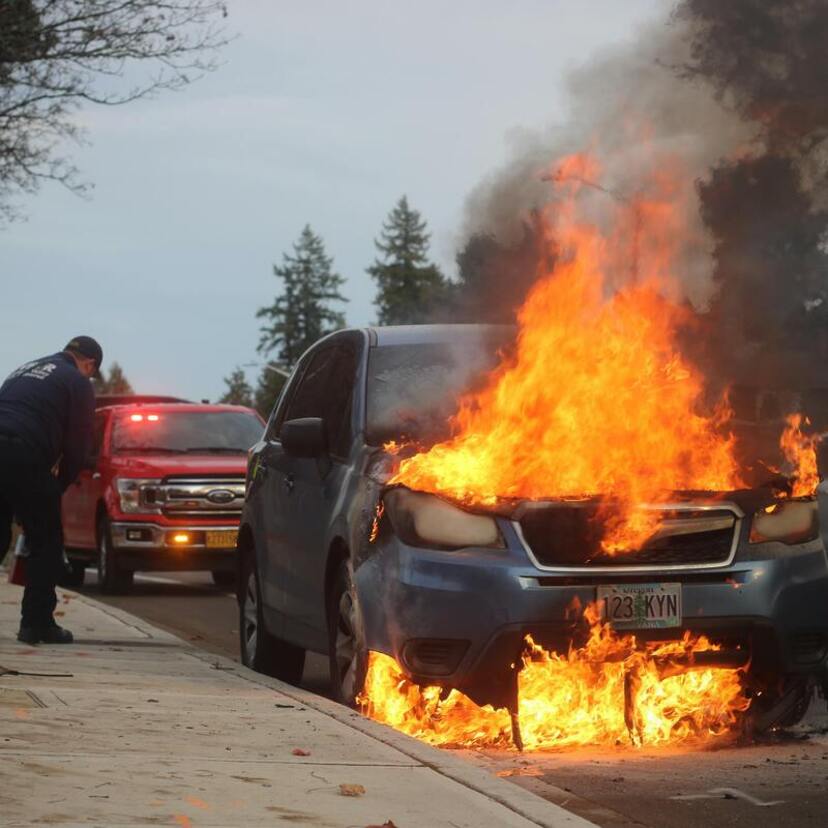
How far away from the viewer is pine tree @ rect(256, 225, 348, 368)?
14338 centimetres

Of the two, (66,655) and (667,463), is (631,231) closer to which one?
(667,463)

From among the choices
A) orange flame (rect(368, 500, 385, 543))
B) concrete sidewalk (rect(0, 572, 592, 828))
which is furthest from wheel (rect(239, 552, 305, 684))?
orange flame (rect(368, 500, 385, 543))

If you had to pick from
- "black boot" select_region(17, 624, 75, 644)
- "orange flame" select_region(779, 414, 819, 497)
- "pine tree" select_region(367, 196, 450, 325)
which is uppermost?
"pine tree" select_region(367, 196, 450, 325)

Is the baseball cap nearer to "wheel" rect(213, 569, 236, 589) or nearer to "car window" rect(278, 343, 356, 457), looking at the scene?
"car window" rect(278, 343, 356, 457)

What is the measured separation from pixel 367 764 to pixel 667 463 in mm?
2024

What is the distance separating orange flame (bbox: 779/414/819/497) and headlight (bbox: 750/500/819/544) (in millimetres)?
63

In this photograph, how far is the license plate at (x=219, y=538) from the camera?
18.7 meters

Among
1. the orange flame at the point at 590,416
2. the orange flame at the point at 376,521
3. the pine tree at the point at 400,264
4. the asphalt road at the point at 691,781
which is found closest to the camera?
the asphalt road at the point at 691,781

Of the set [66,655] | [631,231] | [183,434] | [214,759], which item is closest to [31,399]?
[66,655]

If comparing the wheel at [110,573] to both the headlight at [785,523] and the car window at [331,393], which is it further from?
the headlight at [785,523]

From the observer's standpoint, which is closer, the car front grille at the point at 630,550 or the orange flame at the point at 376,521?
the car front grille at the point at 630,550

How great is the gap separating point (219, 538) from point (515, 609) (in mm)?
11499

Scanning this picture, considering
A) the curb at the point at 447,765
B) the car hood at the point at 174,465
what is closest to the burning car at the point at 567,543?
the curb at the point at 447,765

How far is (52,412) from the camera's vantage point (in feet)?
34.6
